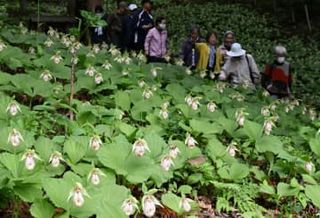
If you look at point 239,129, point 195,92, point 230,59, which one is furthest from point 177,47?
point 239,129

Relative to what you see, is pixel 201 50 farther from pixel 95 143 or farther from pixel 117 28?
pixel 95 143

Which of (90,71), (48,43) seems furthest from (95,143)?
(48,43)

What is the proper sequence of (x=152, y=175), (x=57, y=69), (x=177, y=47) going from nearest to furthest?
(x=152, y=175) → (x=57, y=69) → (x=177, y=47)

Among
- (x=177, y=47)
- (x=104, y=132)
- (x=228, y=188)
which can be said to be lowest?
(x=177, y=47)

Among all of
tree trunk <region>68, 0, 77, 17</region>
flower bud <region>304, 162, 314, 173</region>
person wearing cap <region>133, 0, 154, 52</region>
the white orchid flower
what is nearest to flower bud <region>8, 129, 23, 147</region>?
the white orchid flower

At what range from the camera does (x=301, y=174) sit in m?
4.80

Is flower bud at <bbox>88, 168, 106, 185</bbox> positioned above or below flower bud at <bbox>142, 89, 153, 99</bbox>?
above

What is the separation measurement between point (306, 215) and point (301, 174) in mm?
425

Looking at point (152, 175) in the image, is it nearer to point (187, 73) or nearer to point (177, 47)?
point (187, 73)

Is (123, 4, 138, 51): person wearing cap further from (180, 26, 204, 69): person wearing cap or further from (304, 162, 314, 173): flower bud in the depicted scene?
(304, 162, 314, 173): flower bud

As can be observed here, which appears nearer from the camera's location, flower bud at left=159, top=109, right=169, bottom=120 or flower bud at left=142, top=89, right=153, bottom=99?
flower bud at left=159, top=109, right=169, bottom=120

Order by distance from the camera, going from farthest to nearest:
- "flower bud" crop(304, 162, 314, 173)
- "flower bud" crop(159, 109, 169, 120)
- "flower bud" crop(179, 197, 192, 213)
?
"flower bud" crop(159, 109, 169, 120) < "flower bud" crop(304, 162, 314, 173) < "flower bud" crop(179, 197, 192, 213)

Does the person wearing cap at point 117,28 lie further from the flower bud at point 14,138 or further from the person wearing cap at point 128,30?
the flower bud at point 14,138

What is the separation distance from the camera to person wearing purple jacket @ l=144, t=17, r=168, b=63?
10.7 m
